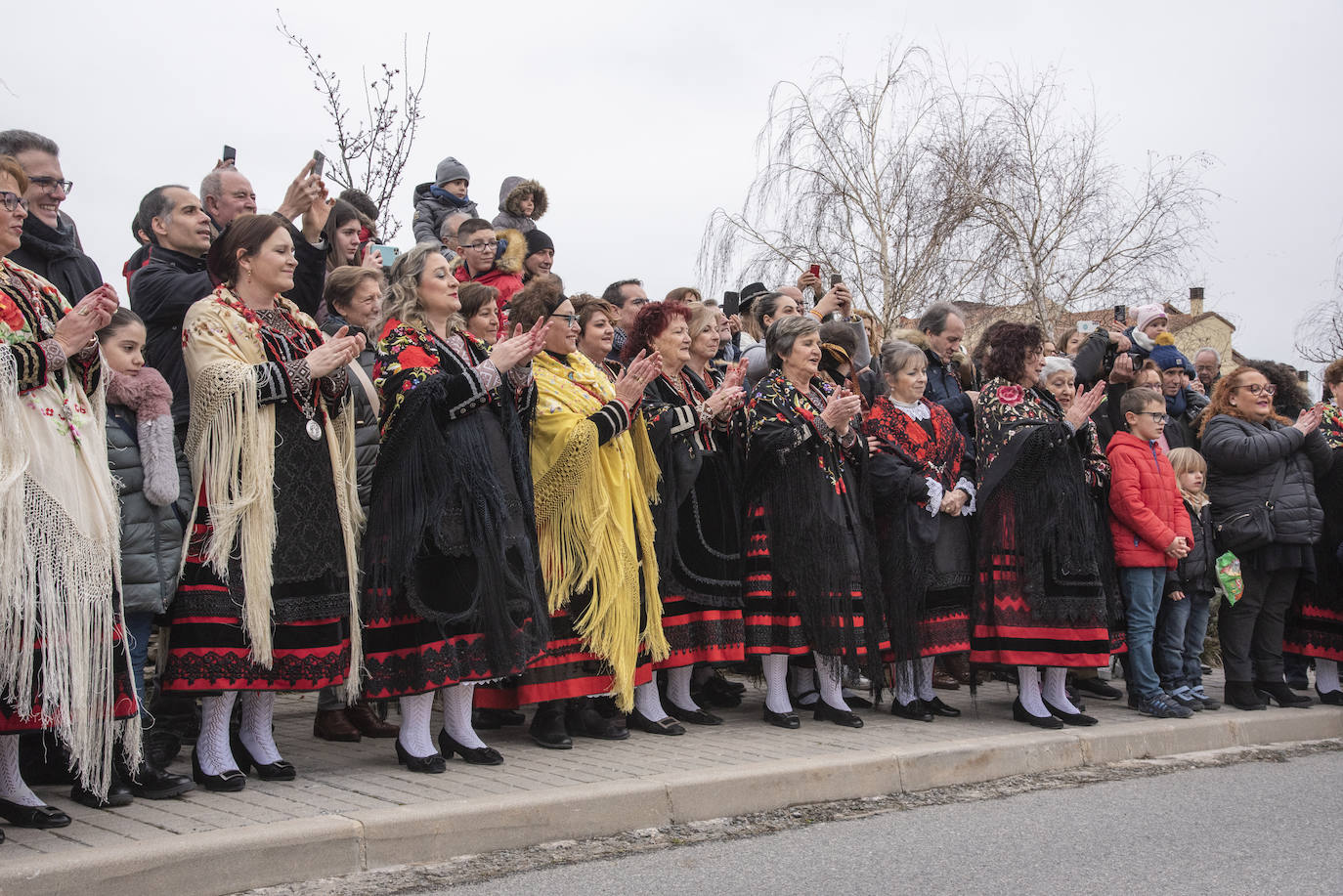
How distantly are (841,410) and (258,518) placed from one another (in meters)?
3.16

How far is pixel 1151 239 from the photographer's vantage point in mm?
24766

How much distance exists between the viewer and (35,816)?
14.8ft

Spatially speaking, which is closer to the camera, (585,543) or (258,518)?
(258,518)

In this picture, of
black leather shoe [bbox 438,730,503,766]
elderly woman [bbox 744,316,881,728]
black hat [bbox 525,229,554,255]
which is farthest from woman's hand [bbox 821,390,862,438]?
black hat [bbox 525,229,554,255]

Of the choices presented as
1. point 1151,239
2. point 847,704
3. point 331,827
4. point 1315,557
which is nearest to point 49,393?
point 331,827

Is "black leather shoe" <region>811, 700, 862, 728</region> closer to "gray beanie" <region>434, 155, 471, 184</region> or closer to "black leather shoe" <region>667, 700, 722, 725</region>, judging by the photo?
"black leather shoe" <region>667, 700, 722, 725</region>

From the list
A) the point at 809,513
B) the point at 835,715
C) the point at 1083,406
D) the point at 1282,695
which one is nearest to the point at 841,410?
the point at 809,513

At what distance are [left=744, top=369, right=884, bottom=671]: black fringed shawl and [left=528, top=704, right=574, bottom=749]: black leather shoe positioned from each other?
1.43 metres

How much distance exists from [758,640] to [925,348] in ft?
8.85

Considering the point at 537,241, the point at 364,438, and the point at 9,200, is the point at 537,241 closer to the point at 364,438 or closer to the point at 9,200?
the point at 364,438

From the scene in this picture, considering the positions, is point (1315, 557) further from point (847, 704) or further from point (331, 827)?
point (331, 827)

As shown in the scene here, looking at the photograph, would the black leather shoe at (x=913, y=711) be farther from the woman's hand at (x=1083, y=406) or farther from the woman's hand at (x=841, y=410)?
the woman's hand at (x=1083, y=406)

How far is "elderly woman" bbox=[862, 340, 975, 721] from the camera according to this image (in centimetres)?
754

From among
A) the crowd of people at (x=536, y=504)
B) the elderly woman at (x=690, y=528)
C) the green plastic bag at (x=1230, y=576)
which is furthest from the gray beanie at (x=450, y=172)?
the green plastic bag at (x=1230, y=576)
